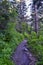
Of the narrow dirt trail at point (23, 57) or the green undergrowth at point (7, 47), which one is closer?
the green undergrowth at point (7, 47)

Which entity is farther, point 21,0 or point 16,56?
point 21,0

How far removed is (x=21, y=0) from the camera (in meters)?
28.9

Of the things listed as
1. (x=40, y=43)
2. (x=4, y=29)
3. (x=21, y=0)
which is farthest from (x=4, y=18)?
(x=21, y=0)

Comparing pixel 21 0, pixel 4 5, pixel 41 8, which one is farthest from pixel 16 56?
pixel 21 0

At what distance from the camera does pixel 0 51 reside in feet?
32.6

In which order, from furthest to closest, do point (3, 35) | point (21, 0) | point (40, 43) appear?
point (21, 0)
point (3, 35)
point (40, 43)

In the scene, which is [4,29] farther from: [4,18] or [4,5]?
[4,5]

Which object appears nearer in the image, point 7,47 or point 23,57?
point 23,57

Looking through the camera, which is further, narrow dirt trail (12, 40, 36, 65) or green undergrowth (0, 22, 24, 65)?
narrow dirt trail (12, 40, 36, 65)

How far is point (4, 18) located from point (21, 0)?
16.8 meters

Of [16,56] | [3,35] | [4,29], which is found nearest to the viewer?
[16,56]

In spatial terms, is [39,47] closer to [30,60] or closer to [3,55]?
[30,60]

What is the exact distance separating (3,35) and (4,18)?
1.21m

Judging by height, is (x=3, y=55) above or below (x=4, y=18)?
below
